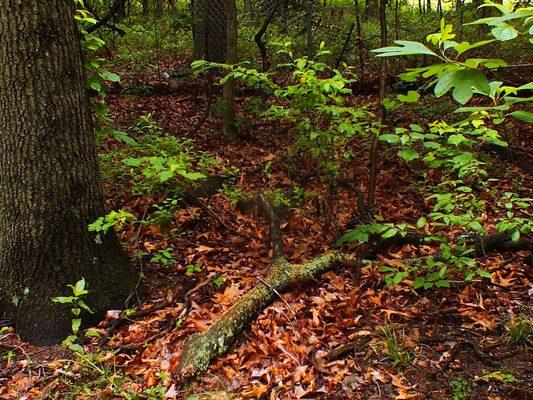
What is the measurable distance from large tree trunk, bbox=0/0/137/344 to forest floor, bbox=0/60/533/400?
1.32 ft

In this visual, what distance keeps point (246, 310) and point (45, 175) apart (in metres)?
1.99

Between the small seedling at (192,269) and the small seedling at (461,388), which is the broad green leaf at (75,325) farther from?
the small seedling at (461,388)

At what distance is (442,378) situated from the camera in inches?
A: 110

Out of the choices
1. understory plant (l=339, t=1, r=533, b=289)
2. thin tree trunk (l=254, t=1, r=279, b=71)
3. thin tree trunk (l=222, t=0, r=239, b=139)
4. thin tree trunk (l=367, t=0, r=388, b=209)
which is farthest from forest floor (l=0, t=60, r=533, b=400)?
thin tree trunk (l=254, t=1, r=279, b=71)

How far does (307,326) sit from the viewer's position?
3465mm

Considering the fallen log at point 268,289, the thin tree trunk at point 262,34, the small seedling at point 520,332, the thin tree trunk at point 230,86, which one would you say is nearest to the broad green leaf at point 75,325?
the fallen log at point 268,289

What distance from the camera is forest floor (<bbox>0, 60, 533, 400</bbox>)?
111 inches

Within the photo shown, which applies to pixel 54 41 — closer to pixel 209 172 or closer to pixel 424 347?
pixel 209 172

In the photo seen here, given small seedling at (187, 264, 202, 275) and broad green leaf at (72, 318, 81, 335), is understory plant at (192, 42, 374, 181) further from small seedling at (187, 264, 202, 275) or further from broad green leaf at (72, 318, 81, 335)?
broad green leaf at (72, 318, 81, 335)

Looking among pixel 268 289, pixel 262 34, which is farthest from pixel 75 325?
pixel 262 34

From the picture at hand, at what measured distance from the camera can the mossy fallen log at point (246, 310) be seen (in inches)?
118

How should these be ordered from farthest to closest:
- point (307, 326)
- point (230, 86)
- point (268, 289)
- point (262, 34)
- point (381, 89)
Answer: point (262, 34) < point (230, 86) < point (381, 89) < point (268, 289) < point (307, 326)

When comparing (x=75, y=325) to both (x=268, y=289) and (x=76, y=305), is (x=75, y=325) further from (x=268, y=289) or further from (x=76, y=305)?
(x=268, y=289)

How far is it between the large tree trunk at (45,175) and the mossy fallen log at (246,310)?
1.10 meters
